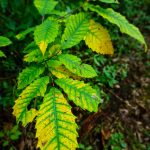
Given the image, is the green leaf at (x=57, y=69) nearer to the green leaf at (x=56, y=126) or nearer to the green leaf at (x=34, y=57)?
the green leaf at (x=34, y=57)

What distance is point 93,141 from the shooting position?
363 centimetres

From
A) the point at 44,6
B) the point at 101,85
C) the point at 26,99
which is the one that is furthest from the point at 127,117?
the point at 26,99

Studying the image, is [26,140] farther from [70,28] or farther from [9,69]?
[70,28]

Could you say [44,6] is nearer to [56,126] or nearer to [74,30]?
[74,30]

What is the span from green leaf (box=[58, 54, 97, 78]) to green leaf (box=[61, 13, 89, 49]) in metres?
0.11

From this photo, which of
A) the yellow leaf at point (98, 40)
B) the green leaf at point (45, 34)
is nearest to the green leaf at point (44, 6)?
the green leaf at point (45, 34)

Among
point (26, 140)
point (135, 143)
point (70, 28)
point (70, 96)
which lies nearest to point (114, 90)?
point (135, 143)

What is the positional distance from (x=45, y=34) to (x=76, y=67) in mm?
326

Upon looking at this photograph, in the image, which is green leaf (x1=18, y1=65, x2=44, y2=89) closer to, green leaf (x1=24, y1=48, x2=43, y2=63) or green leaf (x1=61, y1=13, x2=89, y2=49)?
green leaf (x1=24, y1=48, x2=43, y2=63)

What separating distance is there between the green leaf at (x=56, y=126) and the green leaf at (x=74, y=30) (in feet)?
1.65

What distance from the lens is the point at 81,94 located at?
65.2 inches

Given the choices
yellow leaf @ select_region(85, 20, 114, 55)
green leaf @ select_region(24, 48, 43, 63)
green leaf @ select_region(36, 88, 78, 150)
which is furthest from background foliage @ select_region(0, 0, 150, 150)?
green leaf @ select_region(36, 88, 78, 150)

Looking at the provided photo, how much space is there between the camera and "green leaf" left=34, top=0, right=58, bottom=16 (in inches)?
90.8

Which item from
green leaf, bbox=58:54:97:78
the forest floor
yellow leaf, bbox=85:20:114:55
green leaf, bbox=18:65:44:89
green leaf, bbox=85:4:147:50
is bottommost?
the forest floor
